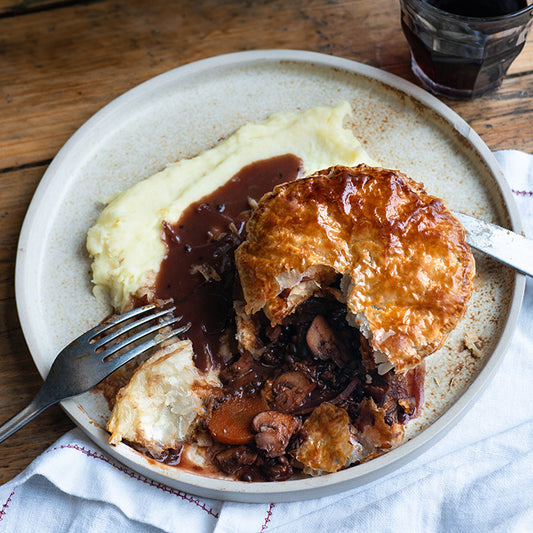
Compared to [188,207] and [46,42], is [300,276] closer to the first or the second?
[188,207]

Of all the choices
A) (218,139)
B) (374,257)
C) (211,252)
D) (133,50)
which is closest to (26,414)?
(211,252)

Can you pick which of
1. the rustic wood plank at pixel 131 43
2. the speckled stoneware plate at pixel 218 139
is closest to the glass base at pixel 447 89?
the rustic wood plank at pixel 131 43

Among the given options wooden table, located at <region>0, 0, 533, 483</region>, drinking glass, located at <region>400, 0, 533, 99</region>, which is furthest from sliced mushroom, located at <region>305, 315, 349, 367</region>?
drinking glass, located at <region>400, 0, 533, 99</region>

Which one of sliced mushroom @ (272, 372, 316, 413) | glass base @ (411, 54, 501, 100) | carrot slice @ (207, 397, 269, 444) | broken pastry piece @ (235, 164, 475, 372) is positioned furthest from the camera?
glass base @ (411, 54, 501, 100)

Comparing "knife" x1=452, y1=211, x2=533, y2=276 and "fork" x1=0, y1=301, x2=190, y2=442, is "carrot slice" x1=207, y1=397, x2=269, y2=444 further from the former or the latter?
"knife" x1=452, y1=211, x2=533, y2=276

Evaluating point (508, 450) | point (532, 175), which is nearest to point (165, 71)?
point (532, 175)

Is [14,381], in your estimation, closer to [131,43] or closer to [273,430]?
[273,430]
